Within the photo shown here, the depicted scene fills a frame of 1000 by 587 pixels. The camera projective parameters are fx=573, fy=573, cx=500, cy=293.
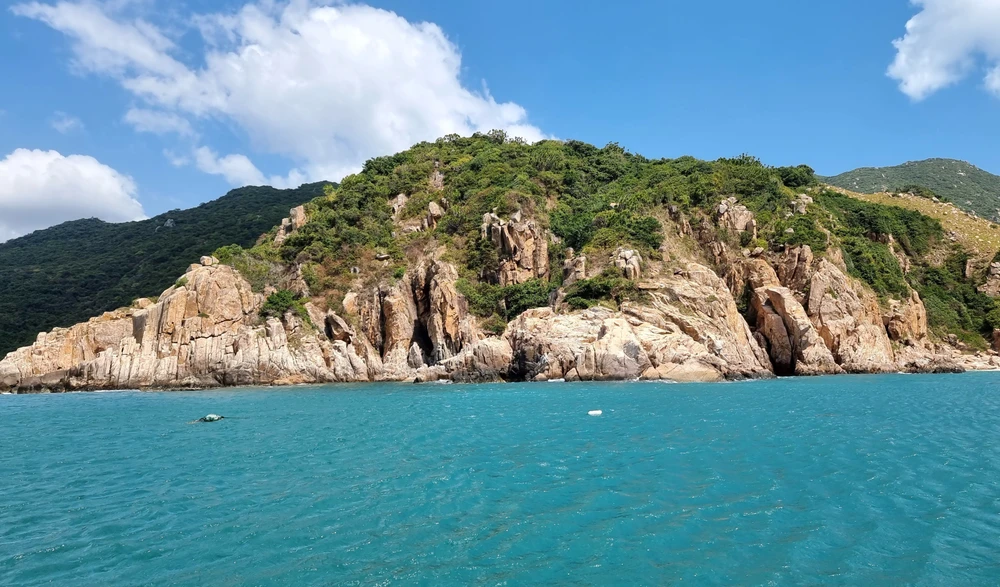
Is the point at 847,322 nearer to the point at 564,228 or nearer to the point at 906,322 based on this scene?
the point at 906,322

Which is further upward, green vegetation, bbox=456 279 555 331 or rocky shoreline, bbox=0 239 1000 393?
green vegetation, bbox=456 279 555 331

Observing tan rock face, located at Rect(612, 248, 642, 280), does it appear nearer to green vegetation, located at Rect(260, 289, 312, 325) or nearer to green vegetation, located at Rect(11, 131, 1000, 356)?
green vegetation, located at Rect(11, 131, 1000, 356)

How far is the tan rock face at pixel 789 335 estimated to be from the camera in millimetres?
54906

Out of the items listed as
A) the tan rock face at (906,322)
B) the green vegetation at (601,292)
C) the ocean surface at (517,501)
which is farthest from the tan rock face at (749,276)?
the ocean surface at (517,501)

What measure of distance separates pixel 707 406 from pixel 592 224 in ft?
150

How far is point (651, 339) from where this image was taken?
165 ft

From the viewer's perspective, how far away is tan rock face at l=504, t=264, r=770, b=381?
159 feet

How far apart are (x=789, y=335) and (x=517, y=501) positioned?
52598 millimetres

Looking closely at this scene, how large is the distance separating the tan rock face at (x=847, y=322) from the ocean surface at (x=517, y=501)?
33.3 metres

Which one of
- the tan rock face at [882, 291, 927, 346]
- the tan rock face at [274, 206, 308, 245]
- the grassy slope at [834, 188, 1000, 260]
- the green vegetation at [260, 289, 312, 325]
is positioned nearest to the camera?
the green vegetation at [260, 289, 312, 325]

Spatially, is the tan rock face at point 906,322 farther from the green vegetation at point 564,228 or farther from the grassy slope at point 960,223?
the grassy slope at point 960,223

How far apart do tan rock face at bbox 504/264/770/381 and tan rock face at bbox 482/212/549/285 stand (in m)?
11.1

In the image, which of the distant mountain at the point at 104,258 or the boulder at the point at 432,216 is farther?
the distant mountain at the point at 104,258

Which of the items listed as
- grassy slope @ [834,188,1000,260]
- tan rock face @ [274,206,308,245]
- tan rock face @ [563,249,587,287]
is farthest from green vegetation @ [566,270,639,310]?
grassy slope @ [834,188,1000,260]
